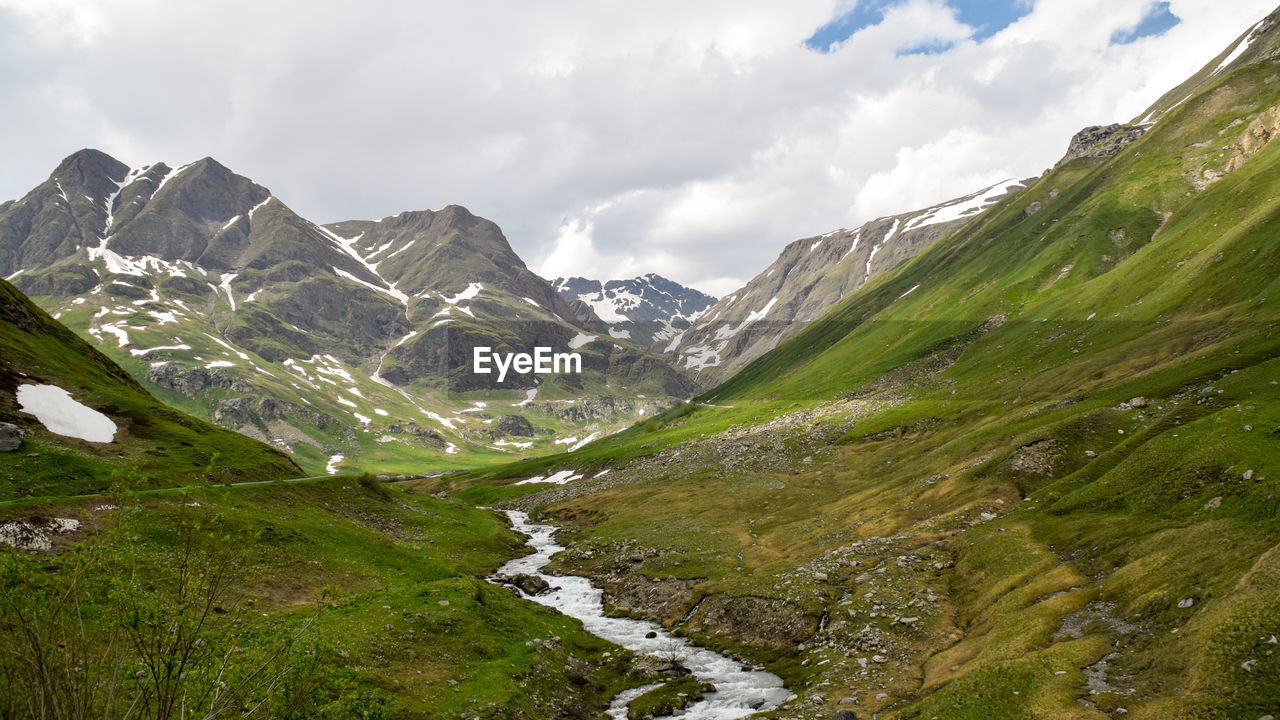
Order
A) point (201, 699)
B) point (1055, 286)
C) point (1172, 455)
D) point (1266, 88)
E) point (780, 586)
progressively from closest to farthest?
point (201, 699) < point (1172, 455) < point (780, 586) < point (1055, 286) < point (1266, 88)

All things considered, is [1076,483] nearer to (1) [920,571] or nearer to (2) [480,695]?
(1) [920,571]

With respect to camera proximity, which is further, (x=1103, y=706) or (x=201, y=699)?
(x=1103, y=706)

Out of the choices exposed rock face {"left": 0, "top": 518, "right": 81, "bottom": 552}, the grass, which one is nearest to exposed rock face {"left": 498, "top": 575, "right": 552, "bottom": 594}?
the grass

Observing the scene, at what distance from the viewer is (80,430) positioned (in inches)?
2527

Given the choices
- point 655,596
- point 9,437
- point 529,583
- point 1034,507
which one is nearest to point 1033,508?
point 1034,507

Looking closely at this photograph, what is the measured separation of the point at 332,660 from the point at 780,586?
36.3 metres

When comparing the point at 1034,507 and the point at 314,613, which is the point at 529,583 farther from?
the point at 1034,507

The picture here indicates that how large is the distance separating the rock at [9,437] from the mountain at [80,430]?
0.22 feet

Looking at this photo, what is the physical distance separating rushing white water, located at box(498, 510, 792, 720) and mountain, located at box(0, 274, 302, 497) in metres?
36.9

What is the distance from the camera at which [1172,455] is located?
132 feet

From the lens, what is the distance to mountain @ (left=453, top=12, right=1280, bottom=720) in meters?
26.6

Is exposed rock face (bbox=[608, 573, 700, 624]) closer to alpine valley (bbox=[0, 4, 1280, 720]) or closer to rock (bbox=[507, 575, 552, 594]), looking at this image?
alpine valley (bbox=[0, 4, 1280, 720])

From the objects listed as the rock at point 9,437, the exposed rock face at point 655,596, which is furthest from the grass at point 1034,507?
the rock at point 9,437

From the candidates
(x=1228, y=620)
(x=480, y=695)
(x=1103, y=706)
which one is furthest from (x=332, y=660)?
(x=1228, y=620)
